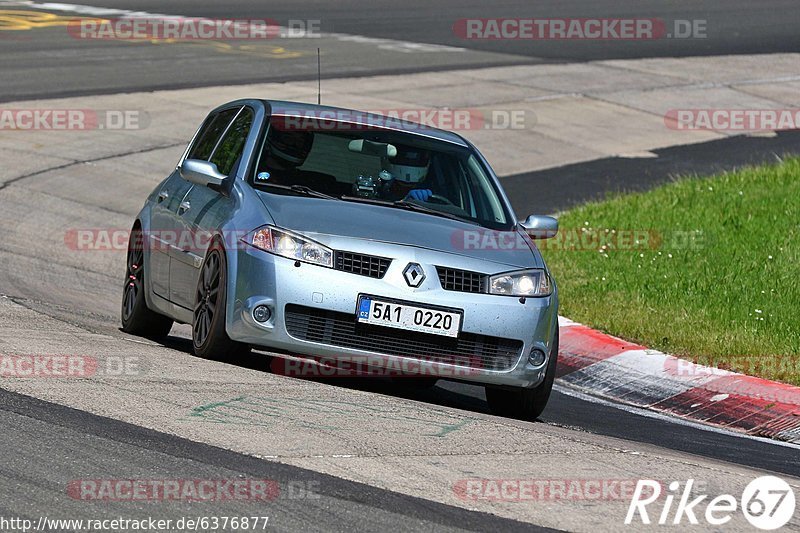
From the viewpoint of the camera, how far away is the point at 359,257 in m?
7.70

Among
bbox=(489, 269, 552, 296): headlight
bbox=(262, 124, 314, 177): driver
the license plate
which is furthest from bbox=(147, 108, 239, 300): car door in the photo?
bbox=(489, 269, 552, 296): headlight

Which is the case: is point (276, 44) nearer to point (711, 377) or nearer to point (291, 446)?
point (711, 377)

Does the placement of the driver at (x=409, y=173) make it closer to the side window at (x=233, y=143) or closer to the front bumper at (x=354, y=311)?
the side window at (x=233, y=143)

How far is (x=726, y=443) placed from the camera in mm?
8148

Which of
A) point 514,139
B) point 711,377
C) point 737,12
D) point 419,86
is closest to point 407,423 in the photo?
point 711,377

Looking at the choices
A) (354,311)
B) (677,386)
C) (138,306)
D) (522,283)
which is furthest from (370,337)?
(677,386)

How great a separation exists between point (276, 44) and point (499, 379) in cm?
1980

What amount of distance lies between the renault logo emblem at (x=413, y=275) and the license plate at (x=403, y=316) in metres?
0.12

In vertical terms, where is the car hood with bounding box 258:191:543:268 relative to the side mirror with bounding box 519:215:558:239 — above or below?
above

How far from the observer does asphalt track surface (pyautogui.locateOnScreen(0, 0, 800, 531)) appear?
5.46 metres

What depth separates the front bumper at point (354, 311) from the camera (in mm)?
7633

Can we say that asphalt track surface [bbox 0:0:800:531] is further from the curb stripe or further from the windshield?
the windshield

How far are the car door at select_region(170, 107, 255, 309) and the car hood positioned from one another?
1.28 feet

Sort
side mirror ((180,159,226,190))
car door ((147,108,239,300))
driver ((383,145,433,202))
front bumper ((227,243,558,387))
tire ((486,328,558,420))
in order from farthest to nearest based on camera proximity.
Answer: car door ((147,108,239,300)), driver ((383,145,433,202)), side mirror ((180,159,226,190)), tire ((486,328,558,420)), front bumper ((227,243,558,387))
